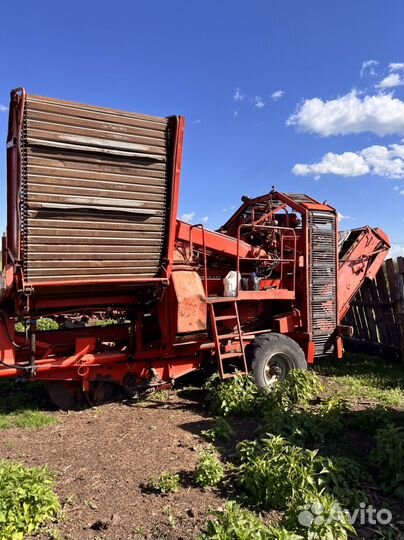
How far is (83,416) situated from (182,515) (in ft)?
9.12

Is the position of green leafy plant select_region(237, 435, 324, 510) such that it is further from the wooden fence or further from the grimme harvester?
the wooden fence

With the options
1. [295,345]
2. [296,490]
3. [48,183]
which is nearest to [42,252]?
[48,183]

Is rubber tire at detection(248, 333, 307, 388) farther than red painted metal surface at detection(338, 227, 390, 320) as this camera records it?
No

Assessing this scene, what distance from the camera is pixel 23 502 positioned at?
3230mm

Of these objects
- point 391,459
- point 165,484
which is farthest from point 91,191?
point 391,459

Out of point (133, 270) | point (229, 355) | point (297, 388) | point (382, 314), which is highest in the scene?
point (133, 270)

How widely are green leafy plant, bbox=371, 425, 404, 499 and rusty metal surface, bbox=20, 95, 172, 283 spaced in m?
3.11

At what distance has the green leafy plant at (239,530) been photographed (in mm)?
2807

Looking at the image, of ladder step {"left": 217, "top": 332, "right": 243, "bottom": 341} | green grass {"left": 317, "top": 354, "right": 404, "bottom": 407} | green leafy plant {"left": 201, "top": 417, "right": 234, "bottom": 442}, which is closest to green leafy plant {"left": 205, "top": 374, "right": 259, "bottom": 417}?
ladder step {"left": 217, "top": 332, "right": 243, "bottom": 341}

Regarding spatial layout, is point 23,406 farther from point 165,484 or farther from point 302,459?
point 302,459

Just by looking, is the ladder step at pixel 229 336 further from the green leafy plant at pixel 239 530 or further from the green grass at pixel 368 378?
the green leafy plant at pixel 239 530

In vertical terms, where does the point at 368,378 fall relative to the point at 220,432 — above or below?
above

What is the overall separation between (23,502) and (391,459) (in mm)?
2819

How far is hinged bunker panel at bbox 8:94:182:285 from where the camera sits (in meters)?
4.87
